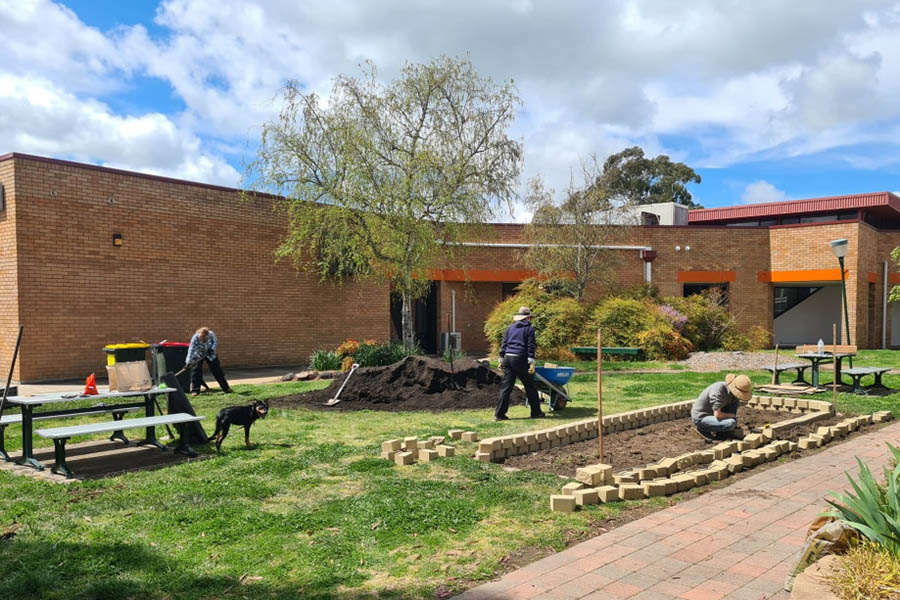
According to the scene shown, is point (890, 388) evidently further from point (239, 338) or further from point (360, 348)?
point (239, 338)

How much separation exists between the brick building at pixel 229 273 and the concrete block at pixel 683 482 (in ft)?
45.4

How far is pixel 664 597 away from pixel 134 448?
6.71 metres

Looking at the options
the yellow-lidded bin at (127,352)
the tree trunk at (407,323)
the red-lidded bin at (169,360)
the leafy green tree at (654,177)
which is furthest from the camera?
the leafy green tree at (654,177)

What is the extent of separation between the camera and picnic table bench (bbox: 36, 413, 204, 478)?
645 cm

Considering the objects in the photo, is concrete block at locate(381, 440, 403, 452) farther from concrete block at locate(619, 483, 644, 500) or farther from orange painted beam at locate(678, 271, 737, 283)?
orange painted beam at locate(678, 271, 737, 283)

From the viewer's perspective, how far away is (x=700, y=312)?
76.6ft

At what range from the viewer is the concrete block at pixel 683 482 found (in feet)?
19.8

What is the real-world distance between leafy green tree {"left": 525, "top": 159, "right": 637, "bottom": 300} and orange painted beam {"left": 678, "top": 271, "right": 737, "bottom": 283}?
522cm

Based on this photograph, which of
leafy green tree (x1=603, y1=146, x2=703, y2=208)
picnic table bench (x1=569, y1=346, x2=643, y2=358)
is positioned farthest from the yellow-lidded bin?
leafy green tree (x1=603, y1=146, x2=703, y2=208)

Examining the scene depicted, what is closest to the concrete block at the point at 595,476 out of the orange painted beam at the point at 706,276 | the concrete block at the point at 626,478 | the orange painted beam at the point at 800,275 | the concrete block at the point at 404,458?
the concrete block at the point at 626,478

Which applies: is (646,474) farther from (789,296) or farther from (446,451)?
(789,296)

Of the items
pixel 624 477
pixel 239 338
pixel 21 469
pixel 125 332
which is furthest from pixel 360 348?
pixel 624 477

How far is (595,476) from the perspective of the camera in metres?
5.95

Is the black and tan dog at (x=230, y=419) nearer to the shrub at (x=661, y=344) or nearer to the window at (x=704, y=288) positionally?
the shrub at (x=661, y=344)
